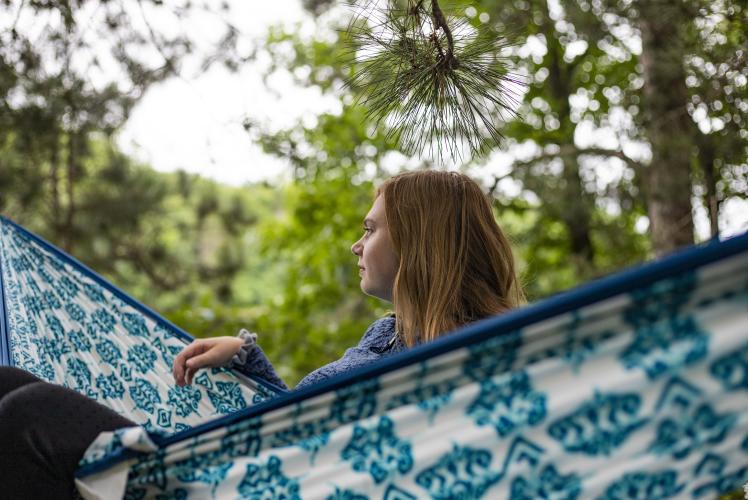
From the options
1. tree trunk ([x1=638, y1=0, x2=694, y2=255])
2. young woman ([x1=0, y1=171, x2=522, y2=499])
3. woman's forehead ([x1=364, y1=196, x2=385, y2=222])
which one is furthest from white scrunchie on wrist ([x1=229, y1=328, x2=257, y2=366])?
tree trunk ([x1=638, y1=0, x2=694, y2=255])

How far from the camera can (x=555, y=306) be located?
37.2 inches

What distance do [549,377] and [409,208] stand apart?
2.46 feet

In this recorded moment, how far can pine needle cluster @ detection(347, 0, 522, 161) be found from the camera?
1625 mm

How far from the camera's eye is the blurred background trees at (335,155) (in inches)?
119

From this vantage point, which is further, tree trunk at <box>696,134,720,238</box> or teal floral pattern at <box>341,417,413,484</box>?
tree trunk at <box>696,134,720,238</box>

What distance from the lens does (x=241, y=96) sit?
9.37 feet

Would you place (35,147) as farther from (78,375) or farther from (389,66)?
(389,66)

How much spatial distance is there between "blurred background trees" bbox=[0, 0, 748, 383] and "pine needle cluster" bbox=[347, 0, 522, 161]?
17 centimetres

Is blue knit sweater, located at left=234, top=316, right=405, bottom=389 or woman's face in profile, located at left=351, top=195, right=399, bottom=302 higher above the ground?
woman's face in profile, located at left=351, top=195, right=399, bottom=302

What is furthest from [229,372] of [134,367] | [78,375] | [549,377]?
[549,377]

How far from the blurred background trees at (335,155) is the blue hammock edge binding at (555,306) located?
0.97 meters

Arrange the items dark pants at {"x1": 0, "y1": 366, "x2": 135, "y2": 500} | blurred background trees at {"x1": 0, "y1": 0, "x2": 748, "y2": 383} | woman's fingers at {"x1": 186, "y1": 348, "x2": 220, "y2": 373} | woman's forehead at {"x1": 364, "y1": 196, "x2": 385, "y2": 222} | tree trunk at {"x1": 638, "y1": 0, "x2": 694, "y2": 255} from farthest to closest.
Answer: tree trunk at {"x1": 638, "y1": 0, "x2": 694, "y2": 255}, blurred background trees at {"x1": 0, "y1": 0, "x2": 748, "y2": 383}, woman's forehead at {"x1": 364, "y1": 196, "x2": 385, "y2": 222}, woman's fingers at {"x1": 186, "y1": 348, "x2": 220, "y2": 373}, dark pants at {"x1": 0, "y1": 366, "x2": 135, "y2": 500}

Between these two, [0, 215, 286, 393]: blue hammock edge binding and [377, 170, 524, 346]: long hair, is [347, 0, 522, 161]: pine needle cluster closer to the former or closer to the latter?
[377, 170, 524, 346]: long hair

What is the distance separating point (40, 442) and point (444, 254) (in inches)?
30.7
